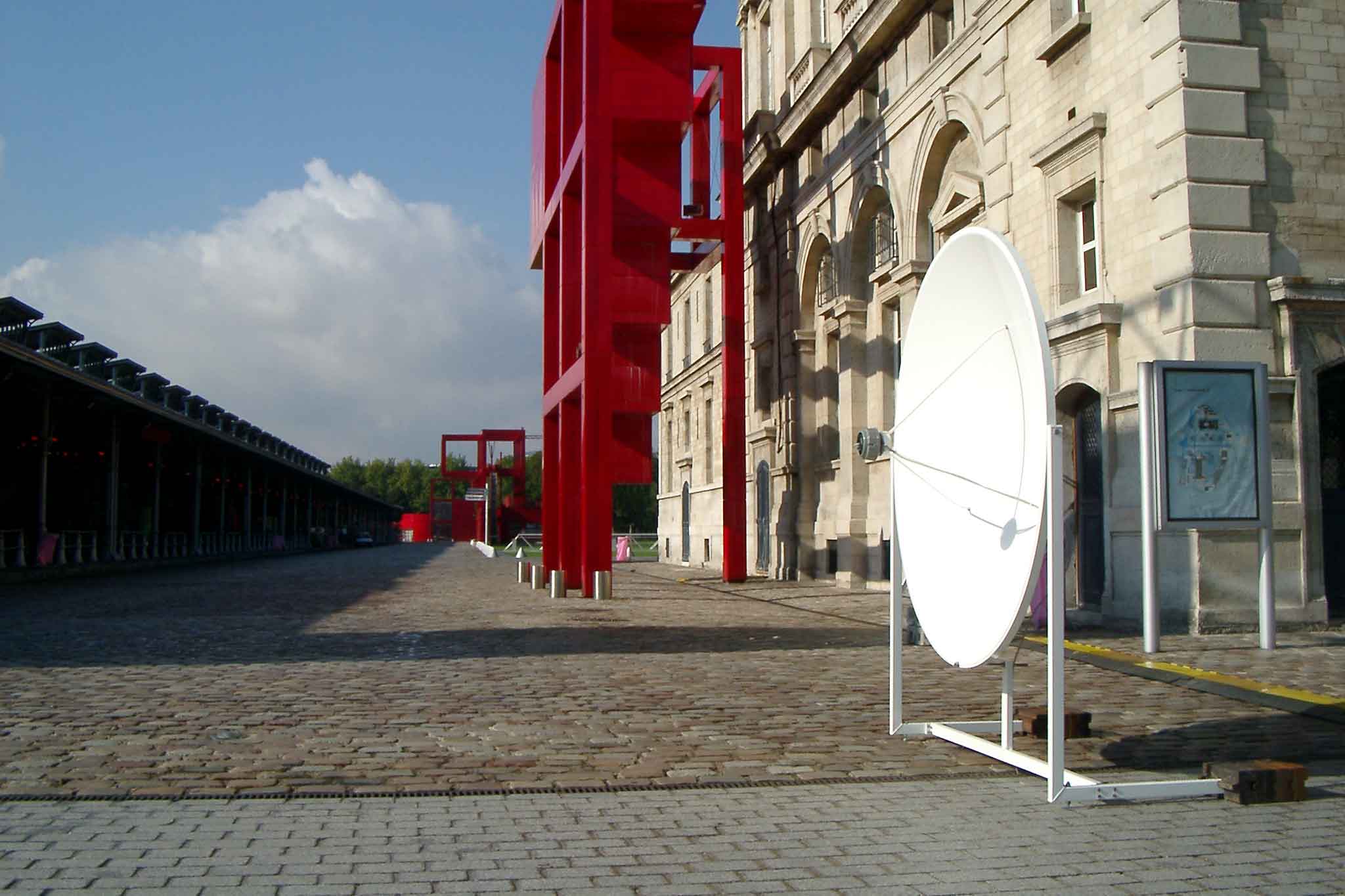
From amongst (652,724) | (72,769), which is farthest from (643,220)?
(72,769)

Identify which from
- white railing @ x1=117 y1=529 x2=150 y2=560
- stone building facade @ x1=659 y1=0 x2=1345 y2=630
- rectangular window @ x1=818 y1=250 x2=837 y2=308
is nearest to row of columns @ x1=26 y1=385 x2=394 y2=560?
white railing @ x1=117 y1=529 x2=150 y2=560

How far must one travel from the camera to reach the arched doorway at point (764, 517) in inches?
1188

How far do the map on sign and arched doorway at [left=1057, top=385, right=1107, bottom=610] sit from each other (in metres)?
3.14

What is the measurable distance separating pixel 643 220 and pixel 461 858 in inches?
773

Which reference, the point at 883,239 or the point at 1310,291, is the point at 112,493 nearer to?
the point at 883,239

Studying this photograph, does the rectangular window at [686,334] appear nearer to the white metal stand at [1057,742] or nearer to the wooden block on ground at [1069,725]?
the wooden block on ground at [1069,725]

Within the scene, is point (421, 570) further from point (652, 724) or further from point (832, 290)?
point (652, 724)

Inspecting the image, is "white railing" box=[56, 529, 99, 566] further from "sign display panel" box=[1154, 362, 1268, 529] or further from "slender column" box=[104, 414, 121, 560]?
"sign display panel" box=[1154, 362, 1268, 529]

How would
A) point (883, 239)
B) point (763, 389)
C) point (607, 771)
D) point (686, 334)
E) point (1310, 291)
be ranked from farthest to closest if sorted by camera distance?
point (686, 334) → point (763, 389) → point (883, 239) → point (1310, 291) → point (607, 771)

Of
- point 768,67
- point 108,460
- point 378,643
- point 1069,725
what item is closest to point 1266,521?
point 1069,725

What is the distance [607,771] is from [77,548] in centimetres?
2927

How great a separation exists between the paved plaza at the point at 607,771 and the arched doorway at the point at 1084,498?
2820 mm

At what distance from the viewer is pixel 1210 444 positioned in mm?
11609

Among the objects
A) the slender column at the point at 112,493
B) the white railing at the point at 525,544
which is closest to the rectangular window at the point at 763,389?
the slender column at the point at 112,493
